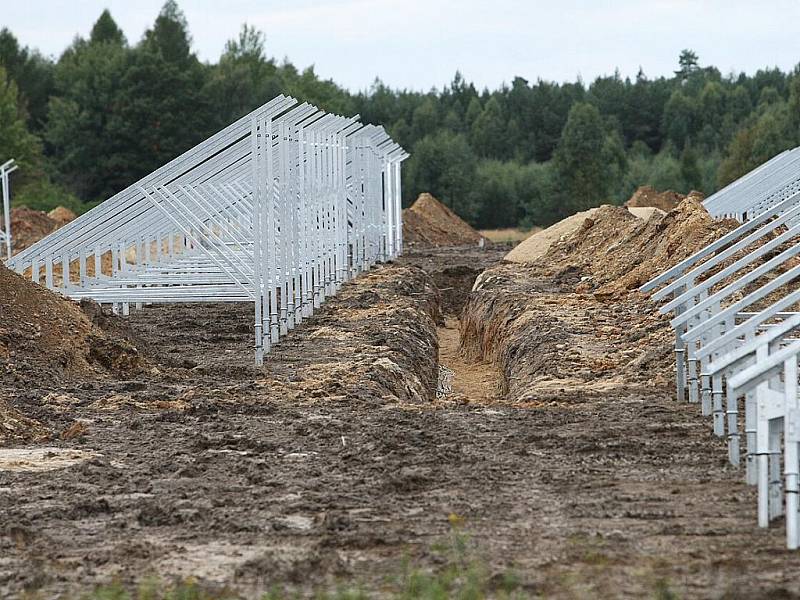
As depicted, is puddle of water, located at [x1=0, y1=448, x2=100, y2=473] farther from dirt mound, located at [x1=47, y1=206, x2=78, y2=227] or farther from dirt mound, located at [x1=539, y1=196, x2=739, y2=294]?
dirt mound, located at [x1=47, y1=206, x2=78, y2=227]

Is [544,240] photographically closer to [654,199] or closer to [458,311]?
[458,311]

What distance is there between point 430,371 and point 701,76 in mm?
76786

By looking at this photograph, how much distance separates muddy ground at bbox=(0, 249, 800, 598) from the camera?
607 centimetres

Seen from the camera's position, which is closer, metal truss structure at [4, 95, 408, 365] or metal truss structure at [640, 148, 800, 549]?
metal truss structure at [640, 148, 800, 549]

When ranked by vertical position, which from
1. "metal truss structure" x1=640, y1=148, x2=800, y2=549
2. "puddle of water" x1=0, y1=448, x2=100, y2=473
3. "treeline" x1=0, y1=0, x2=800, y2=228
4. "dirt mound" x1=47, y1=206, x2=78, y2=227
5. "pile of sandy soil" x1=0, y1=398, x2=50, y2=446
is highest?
"treeline" x1=0, y1=0, x2=800, y2=228

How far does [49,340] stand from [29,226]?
27.9 metres

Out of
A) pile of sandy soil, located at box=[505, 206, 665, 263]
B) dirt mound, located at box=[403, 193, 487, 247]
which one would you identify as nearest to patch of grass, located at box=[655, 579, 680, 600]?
pile of sandy soil, located at box=[505, 206, 665, 263]

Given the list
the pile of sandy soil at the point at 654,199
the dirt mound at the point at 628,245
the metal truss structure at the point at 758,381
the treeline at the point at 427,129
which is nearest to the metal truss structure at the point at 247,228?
the dirt mound at the point at 628,245

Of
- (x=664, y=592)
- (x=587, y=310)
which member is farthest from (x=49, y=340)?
(x=664, y=592)

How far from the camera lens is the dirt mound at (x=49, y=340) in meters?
12.8

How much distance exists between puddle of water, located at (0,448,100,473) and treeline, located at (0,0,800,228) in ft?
143

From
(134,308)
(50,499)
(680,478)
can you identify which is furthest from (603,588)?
(134,308)

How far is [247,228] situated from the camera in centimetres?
2061

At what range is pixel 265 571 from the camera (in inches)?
239
